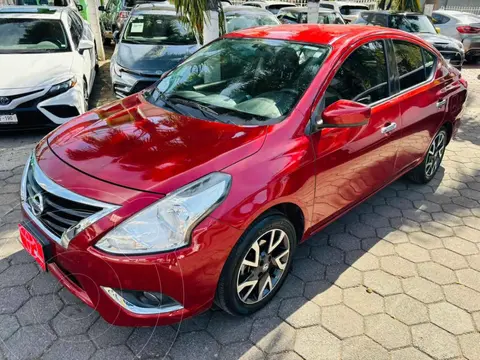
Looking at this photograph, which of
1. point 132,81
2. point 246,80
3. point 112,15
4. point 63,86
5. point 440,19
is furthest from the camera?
point 112,15

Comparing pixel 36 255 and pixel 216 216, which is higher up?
pixel 216 216

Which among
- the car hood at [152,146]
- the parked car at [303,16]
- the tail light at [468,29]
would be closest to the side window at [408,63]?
the car hood at [152,146]

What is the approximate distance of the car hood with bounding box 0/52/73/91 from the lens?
486 centimetres

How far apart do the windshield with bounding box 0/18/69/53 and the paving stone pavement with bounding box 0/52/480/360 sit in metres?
3.02

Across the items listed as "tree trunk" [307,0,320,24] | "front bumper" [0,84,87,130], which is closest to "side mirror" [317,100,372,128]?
"front bumper" [0,84,87,130]

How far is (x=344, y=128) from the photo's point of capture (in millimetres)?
2678

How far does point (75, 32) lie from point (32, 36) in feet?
2.80

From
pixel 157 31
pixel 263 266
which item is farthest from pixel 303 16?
pixel 263 266

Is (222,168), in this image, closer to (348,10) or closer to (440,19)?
(440,19)

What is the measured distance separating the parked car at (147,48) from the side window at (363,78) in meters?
3.34

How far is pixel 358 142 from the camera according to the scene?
110 inches

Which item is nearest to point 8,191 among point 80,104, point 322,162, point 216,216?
point 80,104

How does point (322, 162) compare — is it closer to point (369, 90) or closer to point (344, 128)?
point (344, 128)

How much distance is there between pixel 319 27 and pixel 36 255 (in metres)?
2.63
